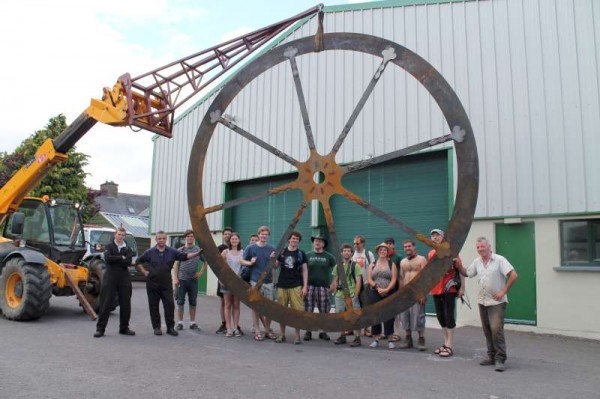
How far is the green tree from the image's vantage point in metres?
23.0

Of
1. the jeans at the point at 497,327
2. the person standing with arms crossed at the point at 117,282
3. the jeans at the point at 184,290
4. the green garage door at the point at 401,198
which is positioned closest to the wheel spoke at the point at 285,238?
the jeans at the point at 497,327

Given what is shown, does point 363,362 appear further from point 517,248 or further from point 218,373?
point 517,248

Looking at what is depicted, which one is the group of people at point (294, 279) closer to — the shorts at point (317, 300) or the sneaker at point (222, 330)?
the shorts at point (317, 300)

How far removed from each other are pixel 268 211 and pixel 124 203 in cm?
3265

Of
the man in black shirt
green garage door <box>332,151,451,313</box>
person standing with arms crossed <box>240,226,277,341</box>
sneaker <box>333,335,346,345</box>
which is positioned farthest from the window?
person standing with arms crossed <box>240,226,277,341</box>

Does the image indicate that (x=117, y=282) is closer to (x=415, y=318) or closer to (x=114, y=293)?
(x=114, y=293)

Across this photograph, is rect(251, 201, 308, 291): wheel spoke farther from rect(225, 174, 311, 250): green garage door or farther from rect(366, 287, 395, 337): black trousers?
rect(225, 174, 311, 250): green garage door

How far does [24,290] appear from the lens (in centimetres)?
849

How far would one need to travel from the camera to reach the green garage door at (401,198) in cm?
1088

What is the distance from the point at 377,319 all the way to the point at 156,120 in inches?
227

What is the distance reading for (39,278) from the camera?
8586 millimetres

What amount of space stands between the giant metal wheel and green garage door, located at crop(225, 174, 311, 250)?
25.4ft

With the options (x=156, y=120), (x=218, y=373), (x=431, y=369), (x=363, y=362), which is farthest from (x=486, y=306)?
(x=156, y=120)

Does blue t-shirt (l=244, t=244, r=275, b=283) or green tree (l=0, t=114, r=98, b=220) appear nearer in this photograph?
blue t-shirt (l=244, t=244, r=275, b=283)
